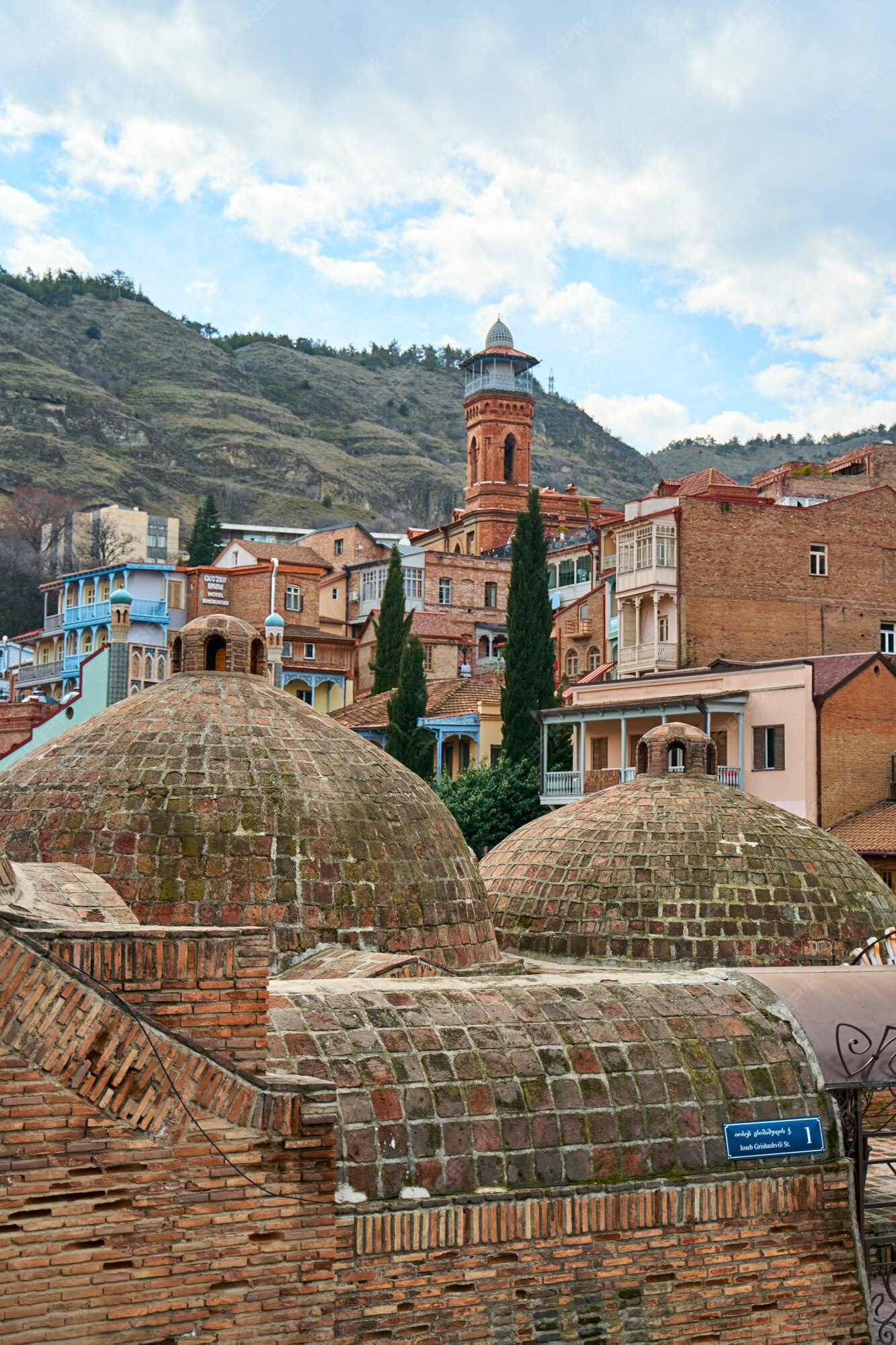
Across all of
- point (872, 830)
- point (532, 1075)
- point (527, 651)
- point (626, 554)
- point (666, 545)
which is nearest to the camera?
point (532, 1075)

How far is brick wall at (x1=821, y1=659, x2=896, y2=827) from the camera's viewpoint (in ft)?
111

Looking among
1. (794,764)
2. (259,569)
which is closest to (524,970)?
(794,764)

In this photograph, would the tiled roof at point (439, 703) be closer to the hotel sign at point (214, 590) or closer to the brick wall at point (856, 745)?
the hotel sign at point (214, 590)

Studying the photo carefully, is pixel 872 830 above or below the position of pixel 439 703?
below

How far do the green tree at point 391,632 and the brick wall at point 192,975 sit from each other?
144 ft

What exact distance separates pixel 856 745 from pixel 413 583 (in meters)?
34.5

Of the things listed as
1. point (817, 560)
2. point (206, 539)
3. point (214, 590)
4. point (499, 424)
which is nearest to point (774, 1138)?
point (817, 560)

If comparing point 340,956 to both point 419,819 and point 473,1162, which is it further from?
point 473,1162

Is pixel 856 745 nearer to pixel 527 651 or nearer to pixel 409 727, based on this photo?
pixel 527 651

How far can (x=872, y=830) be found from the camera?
32.9 m

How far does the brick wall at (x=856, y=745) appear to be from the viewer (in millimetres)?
Answer: 33719

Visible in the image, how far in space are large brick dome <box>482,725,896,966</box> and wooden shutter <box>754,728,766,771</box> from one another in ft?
47.5

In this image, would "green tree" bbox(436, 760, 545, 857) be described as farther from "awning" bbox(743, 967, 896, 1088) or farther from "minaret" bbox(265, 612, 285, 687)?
"awning" bbox(743, 967, 896, 1088)

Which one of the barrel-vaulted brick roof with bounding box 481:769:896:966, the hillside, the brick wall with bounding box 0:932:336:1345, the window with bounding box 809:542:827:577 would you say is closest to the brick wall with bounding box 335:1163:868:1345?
the brick wall with bounding box 0:932:336:1345
